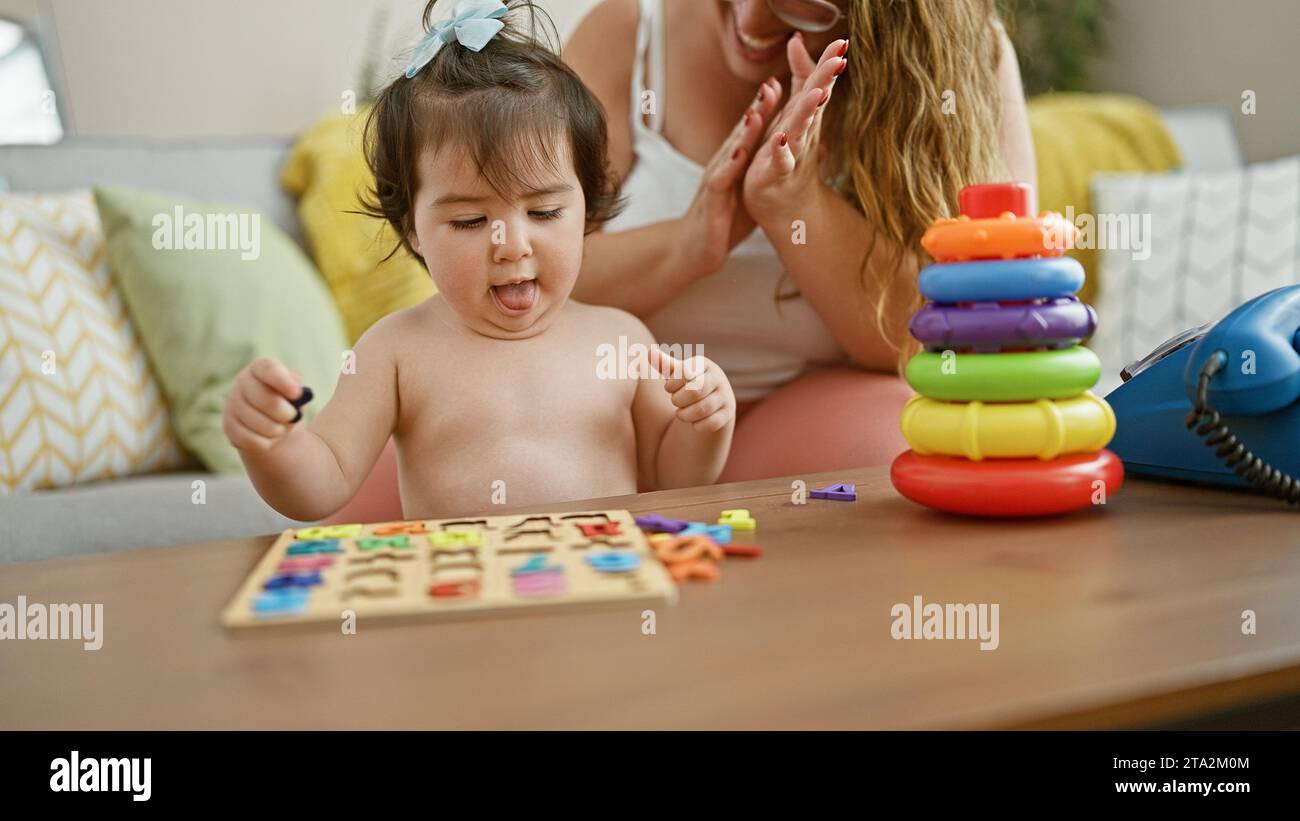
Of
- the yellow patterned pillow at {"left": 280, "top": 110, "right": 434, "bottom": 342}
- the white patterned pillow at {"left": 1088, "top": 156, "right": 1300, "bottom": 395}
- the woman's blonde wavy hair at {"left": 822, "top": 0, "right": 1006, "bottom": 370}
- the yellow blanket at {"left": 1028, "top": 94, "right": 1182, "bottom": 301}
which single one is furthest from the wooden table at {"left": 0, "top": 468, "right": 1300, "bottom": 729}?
the yellow blanket at {"left": 1028, "top": 94, "right": 1182, "bottom": 301}

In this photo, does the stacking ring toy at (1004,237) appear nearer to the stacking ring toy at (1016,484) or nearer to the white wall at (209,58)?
the stacking ring toy at (1016,484)

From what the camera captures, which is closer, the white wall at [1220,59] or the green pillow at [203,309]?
the green pillow at [203,309]

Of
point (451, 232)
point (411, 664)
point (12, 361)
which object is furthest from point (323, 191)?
point (411, 664)

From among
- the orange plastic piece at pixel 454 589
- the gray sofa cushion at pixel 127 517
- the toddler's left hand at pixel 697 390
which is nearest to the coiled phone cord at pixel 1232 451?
the toddler's left hand at pixel 697 390

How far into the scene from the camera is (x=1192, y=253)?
2295mm

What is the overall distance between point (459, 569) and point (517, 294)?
459 millimetres

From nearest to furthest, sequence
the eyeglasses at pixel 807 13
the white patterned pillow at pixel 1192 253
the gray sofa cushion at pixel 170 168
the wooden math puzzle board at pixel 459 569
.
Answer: the wooden math puzzle board at pixel 459 569 → the eyeglasses at pixel 807 13 → the gray sofa cushion at pixel 170 168 → the white patterned pillow at pixel 1192 253

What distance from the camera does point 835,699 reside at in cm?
45

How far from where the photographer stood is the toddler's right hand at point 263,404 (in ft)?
2.35

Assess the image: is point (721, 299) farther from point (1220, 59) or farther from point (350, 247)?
point (1220, 59)

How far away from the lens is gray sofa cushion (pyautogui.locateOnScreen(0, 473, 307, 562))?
1479 millimetres

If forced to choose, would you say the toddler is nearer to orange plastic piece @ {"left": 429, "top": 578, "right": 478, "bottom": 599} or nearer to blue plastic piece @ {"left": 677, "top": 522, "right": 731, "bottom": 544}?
blue plastic piece @ {"left": 677, "top": 522, "right": 731, "bottom": 544}

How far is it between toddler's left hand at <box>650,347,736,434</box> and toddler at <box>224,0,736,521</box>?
11 millimetres

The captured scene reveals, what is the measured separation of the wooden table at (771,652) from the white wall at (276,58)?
217 centimetres
